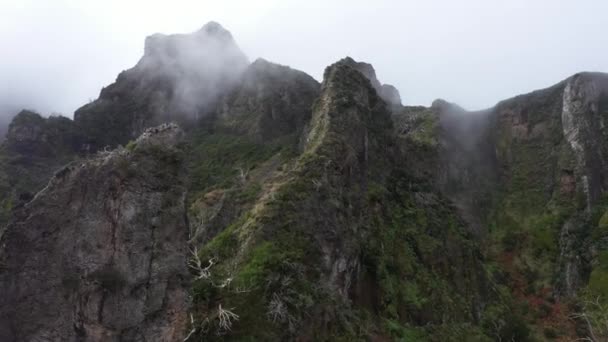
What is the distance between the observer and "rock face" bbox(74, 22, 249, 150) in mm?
78188

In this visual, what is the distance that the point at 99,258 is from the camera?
1402cm

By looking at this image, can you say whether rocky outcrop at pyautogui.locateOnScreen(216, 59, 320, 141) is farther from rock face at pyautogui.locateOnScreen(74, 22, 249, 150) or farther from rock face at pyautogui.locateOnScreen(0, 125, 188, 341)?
rock face at pyautogui.locateOnScreen(0, 125, 188, 341)

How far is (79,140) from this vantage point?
77.8 m

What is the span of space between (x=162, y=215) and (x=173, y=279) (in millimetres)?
1929

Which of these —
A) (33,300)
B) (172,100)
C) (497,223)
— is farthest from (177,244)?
(172,100)

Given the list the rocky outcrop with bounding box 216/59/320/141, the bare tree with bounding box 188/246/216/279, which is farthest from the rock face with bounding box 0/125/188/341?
the rocky outcrop with bounding box 216/59/320/141

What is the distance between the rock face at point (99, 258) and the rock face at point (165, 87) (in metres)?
62.6

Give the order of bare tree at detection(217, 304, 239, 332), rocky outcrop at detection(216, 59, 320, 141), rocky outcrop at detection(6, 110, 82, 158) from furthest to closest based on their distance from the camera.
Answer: rocky outcrop at detection(6, 110, 82, 158)
rocky outcrop at detection(216, 59, 320, 141)
bare tree at detection(217, 304, 239, 332)

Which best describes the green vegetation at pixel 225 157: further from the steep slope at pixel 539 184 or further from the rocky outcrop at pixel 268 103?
the steep slope at pixel 539 184

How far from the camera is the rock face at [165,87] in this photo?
78188mm

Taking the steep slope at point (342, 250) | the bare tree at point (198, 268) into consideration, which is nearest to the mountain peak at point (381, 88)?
the steep slope at point (342, 250)

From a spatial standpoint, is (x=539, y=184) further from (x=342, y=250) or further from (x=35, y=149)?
(x=35, y=149)

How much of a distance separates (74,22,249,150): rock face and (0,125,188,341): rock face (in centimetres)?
6263

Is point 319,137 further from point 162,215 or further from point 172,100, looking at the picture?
point 172,100
